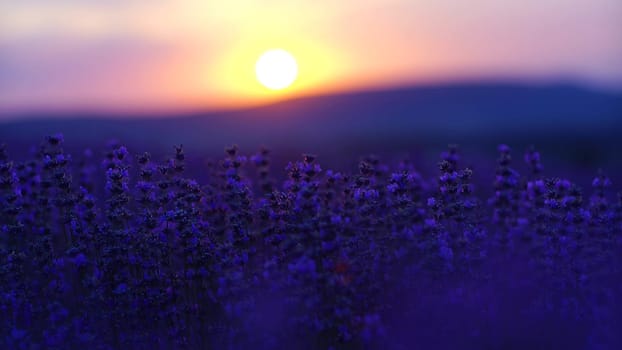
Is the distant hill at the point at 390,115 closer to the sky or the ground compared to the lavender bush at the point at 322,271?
closer to the sky

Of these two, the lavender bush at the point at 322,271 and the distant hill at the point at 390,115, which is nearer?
the lavender bush at the point at 322,271

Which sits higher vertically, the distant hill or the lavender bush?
the distant hill

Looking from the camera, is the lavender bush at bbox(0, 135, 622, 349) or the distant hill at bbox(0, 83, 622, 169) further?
the distant hill at bbox(0, 83, 622, 169)

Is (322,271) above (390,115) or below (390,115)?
below

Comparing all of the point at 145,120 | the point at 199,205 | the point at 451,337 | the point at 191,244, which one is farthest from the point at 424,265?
the point at 145,120

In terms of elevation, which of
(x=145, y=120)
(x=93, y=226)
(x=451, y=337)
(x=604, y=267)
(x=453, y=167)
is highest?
(x=145, y=120)

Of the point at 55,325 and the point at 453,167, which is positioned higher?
the point at 453,167

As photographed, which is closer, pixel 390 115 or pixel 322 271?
pixel 322 271

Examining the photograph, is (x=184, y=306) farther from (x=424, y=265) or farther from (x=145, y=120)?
(x=145, y=120)
